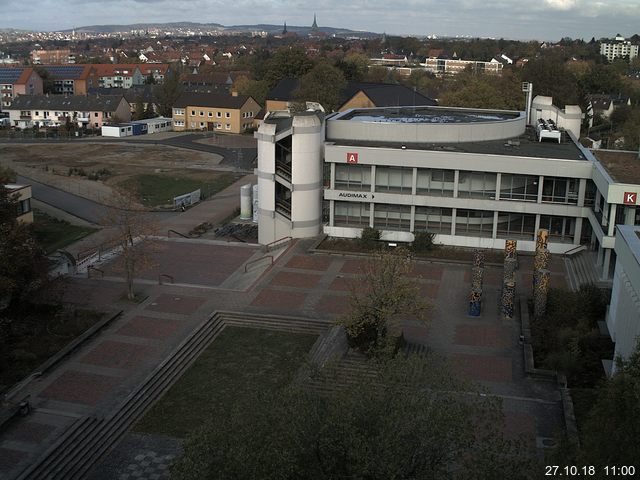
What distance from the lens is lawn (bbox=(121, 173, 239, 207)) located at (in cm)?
5519

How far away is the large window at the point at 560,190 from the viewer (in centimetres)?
3838

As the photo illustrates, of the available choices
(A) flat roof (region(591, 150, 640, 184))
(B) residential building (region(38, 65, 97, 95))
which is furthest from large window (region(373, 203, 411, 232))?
(B) residential building (region(38, 65, 97, 95))

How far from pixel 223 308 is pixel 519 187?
1846 centimetres

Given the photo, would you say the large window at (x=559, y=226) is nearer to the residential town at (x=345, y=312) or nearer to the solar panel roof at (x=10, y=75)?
the residential town at (x=345, y=312)

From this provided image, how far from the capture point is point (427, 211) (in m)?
40.5

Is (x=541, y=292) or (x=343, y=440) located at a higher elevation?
(x=343, y=440)

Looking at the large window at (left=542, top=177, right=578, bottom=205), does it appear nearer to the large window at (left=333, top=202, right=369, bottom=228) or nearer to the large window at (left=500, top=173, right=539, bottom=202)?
the large window at (left=500, top=173, right=539, bottom=202)

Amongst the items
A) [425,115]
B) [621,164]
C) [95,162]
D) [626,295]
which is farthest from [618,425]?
[95,162]

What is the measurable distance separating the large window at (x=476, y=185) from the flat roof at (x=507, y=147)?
150cm

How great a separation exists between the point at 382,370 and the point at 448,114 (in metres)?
39.0

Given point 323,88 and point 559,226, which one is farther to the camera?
point 323,88

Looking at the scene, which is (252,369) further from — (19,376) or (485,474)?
(485,474)

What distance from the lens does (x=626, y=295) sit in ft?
72.4

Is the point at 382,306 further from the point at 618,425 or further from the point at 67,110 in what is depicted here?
the point at 67,110
